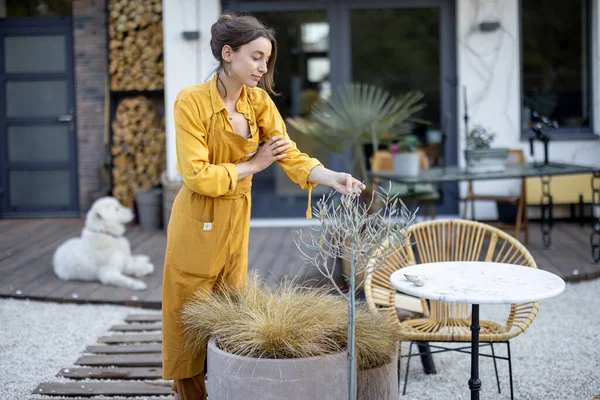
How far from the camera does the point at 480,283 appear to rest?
8.99 ft

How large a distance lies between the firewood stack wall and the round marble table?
564 cm

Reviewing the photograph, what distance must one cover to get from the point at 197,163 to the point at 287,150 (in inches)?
15.1

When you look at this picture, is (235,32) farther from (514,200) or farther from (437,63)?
(437,63)

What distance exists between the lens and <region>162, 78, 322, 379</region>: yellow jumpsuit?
265cm

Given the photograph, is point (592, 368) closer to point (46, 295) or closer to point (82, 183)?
point (46, 295)

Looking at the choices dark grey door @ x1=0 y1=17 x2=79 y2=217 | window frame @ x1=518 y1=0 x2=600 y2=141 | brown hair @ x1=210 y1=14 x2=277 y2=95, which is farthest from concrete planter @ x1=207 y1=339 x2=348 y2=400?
dark grey door @ x1=0 y1=17 x2=79 y2=217

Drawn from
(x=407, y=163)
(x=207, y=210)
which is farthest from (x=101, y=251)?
(x=207, y=210)

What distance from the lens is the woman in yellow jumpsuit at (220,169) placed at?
104 inches

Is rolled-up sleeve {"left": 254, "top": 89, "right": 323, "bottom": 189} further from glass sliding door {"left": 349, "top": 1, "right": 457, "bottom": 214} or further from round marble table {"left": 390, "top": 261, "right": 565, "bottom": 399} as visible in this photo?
glass sliding door {"left": 349, "top": 1, "right": 457, "bottom": 214}

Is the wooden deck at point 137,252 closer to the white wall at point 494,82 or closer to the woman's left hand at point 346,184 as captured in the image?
the white wall at point 494,82

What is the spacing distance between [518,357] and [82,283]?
2908mm

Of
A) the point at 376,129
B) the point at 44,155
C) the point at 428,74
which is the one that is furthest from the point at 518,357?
the point at 44,155

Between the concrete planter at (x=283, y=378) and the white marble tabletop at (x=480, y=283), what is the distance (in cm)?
39

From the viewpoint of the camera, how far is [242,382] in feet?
7.86
